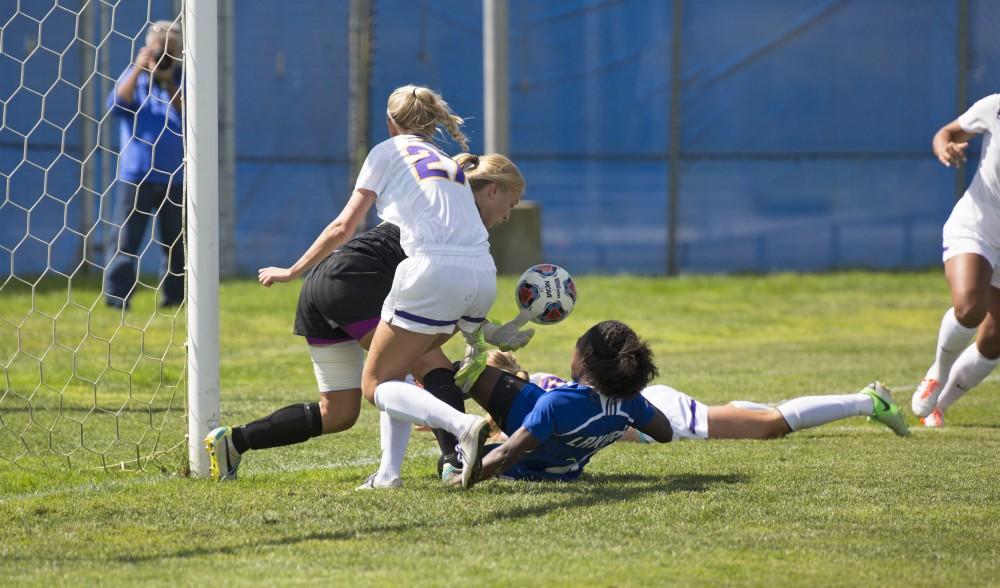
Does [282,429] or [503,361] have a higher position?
[503,361]

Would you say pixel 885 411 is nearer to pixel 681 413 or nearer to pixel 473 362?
pixel 681 413

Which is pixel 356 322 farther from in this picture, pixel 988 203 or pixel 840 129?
pixel 840 129

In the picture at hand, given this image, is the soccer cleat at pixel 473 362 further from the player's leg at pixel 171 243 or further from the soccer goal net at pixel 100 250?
the player's leg at pixel 171 243

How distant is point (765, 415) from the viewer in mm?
6508

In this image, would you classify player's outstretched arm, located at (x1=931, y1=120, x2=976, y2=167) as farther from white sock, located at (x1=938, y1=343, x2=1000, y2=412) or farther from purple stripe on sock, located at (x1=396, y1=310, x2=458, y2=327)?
purple stripe on sock, located at (x1=396, y1=310, x2=458, y2=327)

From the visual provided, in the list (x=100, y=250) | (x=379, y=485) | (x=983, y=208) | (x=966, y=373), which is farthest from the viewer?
(x=100, y=250)

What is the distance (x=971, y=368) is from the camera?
23.0 ft

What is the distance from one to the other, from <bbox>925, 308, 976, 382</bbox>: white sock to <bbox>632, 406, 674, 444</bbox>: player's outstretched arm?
2.29m

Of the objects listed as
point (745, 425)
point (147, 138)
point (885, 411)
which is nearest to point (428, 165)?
point (745, 425)

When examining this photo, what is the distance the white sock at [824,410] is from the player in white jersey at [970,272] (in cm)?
76

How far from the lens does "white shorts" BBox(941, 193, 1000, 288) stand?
21.9ft

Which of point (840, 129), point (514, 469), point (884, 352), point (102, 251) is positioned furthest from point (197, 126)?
point (840, 129)

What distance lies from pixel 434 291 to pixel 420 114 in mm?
777

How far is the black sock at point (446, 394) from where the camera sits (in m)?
5.16
